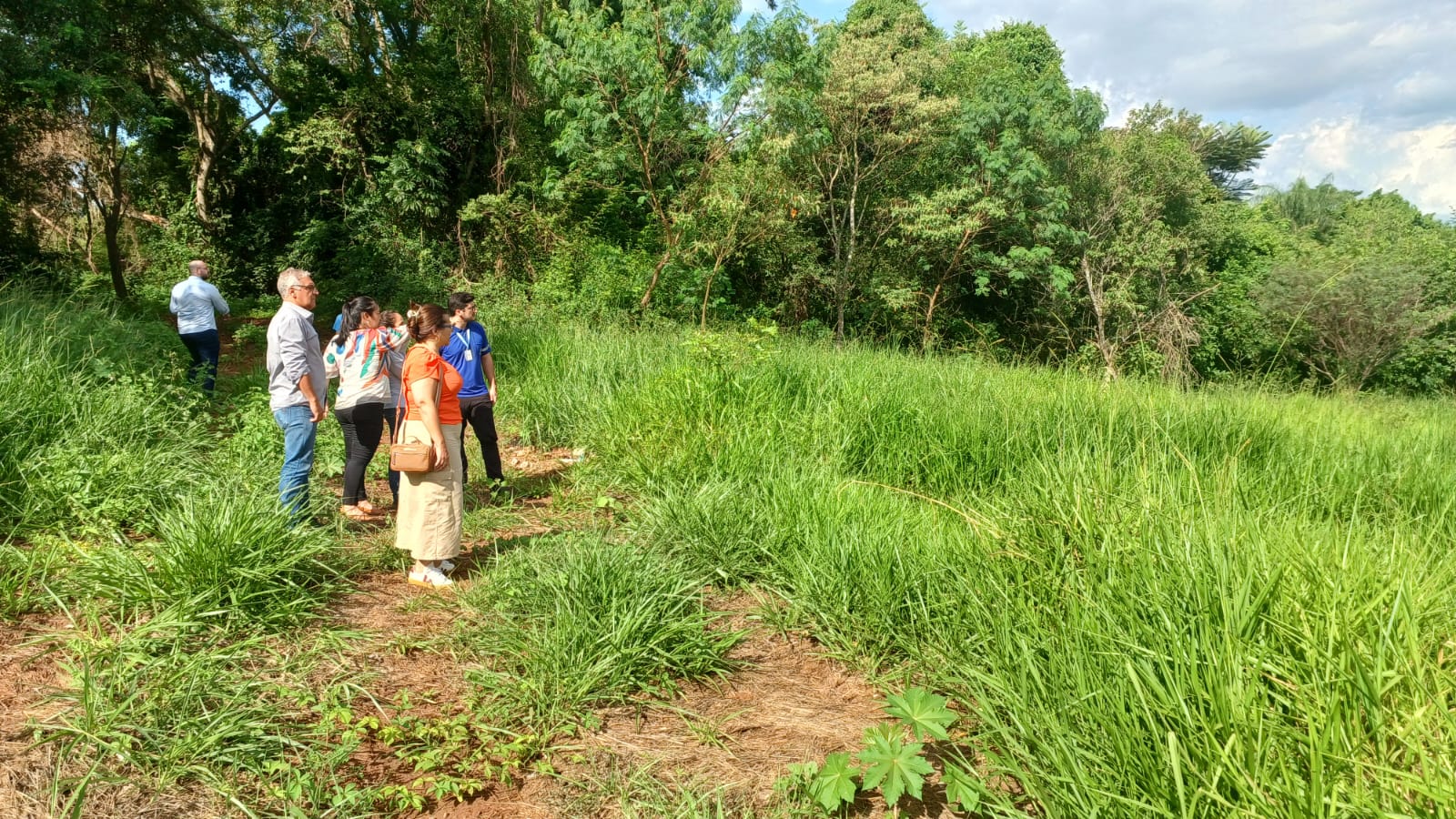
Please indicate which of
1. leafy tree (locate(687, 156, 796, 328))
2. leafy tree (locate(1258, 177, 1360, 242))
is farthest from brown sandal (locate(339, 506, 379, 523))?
leafy tree (locate(1258, 177, 1360, 242))

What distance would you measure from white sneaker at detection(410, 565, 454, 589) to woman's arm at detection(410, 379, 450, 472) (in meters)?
0.57

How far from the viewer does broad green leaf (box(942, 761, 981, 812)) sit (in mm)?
2246

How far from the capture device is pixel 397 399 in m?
5.33

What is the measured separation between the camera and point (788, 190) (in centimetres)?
1548

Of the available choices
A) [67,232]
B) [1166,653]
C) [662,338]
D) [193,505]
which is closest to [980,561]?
[1166,653]

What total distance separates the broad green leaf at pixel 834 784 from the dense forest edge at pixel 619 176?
381 inches

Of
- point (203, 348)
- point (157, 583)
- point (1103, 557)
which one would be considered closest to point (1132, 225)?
point (1103, 557)

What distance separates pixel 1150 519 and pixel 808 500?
183cm

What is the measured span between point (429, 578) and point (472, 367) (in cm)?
190

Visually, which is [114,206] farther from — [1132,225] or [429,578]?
[1132,225]

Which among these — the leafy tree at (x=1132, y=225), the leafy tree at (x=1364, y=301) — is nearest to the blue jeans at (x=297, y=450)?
the leafy tree at (x=1132, y=225)

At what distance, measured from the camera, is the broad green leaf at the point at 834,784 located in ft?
7.77

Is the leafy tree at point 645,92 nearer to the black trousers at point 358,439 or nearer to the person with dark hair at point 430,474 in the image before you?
the black trousers at point 358,439

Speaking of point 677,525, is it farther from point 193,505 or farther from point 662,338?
point 662,338
